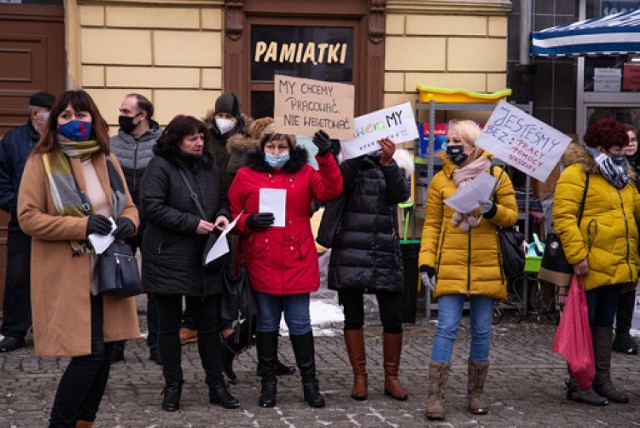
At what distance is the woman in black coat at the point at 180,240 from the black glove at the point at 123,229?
109cm

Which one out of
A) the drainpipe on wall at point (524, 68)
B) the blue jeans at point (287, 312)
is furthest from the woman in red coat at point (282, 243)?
the drainpipe on wall at point (524, 68)

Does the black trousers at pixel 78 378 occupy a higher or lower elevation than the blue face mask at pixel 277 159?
lower

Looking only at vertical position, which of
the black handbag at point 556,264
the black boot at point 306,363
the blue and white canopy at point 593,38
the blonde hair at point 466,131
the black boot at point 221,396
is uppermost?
the blue and white canopy at point 593,38

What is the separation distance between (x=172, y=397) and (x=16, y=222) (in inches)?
118

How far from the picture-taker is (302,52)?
470 inches

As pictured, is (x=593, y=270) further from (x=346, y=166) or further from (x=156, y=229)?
(x=156, y=229)

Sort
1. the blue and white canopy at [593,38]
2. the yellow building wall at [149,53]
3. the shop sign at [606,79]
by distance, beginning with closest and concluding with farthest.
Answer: the blue and white canopy at [593,38], the yellow building wall at [149,53], the shop sign at [606,79]

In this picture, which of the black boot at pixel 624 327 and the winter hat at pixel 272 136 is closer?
the winter hat at pixel 272 136

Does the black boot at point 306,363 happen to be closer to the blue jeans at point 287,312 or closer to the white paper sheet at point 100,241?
the blue jeans at point 287,312

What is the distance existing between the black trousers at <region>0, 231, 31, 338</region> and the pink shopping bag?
446 centimetres

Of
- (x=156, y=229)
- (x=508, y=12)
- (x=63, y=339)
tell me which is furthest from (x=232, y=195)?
(x=508, y=12)

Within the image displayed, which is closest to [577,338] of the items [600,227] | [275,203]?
[600,227]

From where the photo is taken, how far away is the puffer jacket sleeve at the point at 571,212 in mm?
7613

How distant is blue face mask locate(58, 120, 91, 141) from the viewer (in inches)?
232
